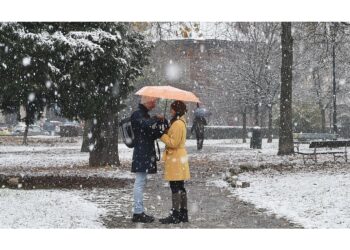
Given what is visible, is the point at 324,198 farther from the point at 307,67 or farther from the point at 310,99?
the point at 310,99

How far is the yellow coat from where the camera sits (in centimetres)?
674

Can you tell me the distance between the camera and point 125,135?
22.8 feet

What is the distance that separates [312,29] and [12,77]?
8703 millimetres

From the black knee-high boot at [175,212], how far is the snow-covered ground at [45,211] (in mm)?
875

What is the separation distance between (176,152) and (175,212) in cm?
88

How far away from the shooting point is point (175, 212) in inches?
282

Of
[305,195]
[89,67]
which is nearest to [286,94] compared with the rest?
[305,195]

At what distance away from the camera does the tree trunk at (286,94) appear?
17234 millimetres

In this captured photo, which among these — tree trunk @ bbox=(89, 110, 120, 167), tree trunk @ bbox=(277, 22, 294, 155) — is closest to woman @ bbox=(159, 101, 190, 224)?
tree trunk @ bbox=(89, 110, 120, 167)

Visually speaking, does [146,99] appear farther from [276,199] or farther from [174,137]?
[276,199]

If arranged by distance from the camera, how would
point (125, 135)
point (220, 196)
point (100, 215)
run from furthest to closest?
1. point (220, 196)
2. point (100, 215)
3. point (125, 135)

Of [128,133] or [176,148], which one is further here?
[128,133]

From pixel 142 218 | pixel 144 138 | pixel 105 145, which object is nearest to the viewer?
pixel 144 138

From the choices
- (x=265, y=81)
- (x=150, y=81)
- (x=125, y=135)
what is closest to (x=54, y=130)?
(x=150, y=81)
